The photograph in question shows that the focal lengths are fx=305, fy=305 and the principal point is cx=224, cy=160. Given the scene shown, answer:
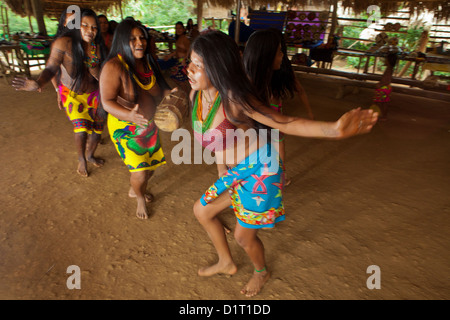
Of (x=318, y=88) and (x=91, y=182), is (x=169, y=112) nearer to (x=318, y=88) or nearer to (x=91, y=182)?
(x=91, y=182)

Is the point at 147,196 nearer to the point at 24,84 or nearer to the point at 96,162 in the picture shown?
the point at 96,162

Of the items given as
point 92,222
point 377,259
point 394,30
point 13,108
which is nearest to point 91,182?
point 92,222

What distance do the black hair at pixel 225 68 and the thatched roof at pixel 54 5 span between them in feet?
29.2

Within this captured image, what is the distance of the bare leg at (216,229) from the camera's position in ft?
5.72

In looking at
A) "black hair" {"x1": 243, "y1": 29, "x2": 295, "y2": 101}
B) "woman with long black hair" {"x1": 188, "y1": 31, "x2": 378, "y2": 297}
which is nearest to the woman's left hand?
"woman with long black hair" {"x1": 188, "y1": 31, "x2": 378, "y2": 297}

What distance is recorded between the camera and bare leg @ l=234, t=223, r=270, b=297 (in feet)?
5.60

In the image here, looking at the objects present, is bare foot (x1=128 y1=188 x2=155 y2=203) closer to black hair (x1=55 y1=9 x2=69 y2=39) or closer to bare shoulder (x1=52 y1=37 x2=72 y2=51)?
bare shoulder (x1=52 y1=37 x2=72 y2=51)

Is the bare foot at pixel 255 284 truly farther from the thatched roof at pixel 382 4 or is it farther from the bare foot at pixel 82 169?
the thatched roof at pixel 382 4

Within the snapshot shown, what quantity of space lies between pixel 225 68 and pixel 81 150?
228 cm

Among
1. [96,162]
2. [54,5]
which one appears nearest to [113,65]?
[96,162]

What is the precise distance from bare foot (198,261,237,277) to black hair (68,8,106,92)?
81.2 inches

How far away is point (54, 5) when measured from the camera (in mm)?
9695

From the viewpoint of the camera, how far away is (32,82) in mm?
2379
